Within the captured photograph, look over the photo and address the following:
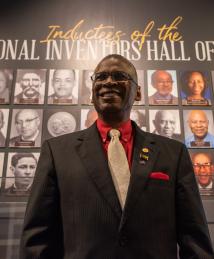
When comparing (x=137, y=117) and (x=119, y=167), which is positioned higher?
(x=137, y=117)

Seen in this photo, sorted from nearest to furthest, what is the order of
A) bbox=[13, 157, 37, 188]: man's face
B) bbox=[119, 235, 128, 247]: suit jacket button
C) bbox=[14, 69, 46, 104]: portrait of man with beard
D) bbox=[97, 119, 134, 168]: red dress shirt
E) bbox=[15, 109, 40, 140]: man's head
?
bbox=[119, 235, 128, 247]: suit jacket button
bbox=[97, 119, 134, 168]: red dress shirt
bbox=[13, 157, 37, 188]: man's face
bbox=[15, 109, 40, 140]: man's head
bbox=[14, 69, 46, 104]: portrait of man with beard

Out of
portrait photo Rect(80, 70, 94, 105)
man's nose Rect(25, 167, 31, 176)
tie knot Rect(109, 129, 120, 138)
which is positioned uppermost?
portrait photo Rect(80, 70, 94, 105)

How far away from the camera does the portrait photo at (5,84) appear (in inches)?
109

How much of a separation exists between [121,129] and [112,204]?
0.41 m

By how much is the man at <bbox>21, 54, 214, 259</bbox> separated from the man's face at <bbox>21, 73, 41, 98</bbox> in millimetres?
1418

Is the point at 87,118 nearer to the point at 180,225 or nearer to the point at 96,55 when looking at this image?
the point at 96,55

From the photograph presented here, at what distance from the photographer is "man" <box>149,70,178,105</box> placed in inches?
110

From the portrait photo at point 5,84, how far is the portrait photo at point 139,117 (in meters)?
1.02

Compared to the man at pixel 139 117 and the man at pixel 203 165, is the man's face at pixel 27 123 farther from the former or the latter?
the man at pixel 203 165

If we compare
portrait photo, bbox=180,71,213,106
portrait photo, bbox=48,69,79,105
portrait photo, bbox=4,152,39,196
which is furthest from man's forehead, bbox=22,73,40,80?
portrait photo, bbox=180,71,213,106

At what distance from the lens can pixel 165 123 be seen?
2732 millimetres

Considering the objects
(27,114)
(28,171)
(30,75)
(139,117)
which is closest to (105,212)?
(28,171)

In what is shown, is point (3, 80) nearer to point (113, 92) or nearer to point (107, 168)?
point (113, 92)

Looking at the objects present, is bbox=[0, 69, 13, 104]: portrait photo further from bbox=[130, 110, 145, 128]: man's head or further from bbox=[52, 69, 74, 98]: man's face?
bbox=[130, 110, 145, 128]: man's head
